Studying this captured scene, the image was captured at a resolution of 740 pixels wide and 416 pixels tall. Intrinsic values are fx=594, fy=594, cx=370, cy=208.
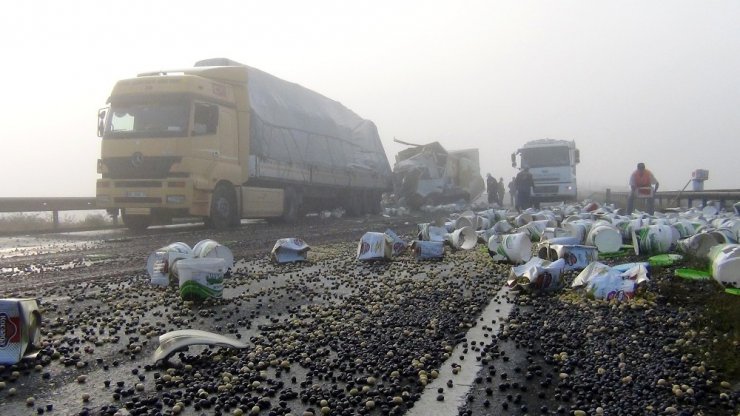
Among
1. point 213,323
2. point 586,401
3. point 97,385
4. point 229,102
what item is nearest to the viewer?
point 586,401

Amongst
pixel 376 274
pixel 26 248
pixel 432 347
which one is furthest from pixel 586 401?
pixel 26 248

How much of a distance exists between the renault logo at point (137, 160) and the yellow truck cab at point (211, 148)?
2 centimetres

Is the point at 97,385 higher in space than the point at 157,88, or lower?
lower

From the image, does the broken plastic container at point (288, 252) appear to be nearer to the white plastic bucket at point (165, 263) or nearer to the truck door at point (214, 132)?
the white plastic bucket at point (165, 263)

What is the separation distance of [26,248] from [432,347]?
10.3m

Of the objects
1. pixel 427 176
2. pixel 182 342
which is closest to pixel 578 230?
pixel 182 342

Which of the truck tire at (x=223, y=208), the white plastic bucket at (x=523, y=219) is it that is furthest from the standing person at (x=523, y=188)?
the truck tire at (x=223, y=208)

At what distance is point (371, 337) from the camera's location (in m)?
4.36

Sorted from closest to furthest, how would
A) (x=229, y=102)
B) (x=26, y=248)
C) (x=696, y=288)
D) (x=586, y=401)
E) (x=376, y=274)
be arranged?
(x=586, y=401) → (x=696, y=288) → (x=376, y=274) → (x=26, y=248) → (x=229, y=102)

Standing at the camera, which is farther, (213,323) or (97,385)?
(213,323)

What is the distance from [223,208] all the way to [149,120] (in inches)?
115

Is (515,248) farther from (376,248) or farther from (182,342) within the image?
(182,342)

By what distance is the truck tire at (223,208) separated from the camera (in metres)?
15.6

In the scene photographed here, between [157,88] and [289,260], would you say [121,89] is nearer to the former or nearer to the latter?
[157,88]
